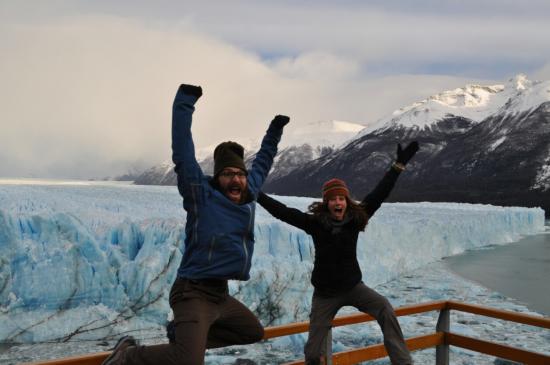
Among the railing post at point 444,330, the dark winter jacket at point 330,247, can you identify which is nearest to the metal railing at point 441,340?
the railing post at point 444,330

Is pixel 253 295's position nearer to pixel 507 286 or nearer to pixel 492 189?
pixel 507 286

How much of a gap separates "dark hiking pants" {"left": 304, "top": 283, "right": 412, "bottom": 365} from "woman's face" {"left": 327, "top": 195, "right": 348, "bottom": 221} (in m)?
0.39

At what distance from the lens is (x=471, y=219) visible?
983 inches

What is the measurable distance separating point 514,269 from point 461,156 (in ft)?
329

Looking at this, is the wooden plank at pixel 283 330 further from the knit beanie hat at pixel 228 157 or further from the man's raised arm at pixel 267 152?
the knit beanie hat at pixel 228 157

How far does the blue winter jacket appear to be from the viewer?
7.13ft

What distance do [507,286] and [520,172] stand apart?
81853 mm

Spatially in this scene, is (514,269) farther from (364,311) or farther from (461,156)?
Result: (461,156)

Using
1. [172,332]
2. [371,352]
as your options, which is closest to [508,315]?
[371,352]

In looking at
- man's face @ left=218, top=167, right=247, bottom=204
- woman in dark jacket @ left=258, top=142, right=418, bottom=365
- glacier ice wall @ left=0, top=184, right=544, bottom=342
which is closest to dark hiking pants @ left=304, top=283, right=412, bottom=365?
woman in dark jacket @ left=258, top=142, right=418, bottom=365

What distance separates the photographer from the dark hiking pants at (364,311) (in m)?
2.80

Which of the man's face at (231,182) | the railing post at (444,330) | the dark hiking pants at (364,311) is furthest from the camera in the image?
the railing post at (444,330)

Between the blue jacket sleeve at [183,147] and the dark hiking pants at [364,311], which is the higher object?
the blue jacket sleeve at [183,147]

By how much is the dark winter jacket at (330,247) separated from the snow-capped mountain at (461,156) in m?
74.9
